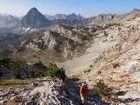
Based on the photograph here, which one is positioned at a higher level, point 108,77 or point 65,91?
point 65,91

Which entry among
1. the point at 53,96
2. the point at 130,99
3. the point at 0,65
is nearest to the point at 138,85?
the point at 130,99

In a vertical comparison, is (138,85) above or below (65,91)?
below

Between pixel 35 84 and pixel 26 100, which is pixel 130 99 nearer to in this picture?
pixel 35 84

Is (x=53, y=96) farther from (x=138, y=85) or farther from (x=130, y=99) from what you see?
(x=138, y=85)

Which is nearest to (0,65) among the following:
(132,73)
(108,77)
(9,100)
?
(108,77)

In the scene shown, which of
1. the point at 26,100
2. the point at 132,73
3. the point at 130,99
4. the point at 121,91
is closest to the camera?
the point at 26,100

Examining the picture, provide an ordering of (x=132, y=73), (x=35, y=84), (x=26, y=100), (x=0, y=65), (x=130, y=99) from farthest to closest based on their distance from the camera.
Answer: (x=0, y=65)
(x=132, y=73)
(x=130, y=99)
(x=35, y=84)
(x=26, y=100)

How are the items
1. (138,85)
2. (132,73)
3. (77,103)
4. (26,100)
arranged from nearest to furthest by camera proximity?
1. (26,100)
2. (77,103)
3. (138,85)
4. (132,73)

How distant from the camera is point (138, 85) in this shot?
49.1 meters

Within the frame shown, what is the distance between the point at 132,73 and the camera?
59.8 metres

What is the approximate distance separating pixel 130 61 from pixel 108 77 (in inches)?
457

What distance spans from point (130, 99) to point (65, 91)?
14474 millimetres

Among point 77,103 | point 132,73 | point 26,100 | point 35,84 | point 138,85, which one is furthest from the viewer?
point 132,73

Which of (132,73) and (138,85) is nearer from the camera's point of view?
(138,85)
